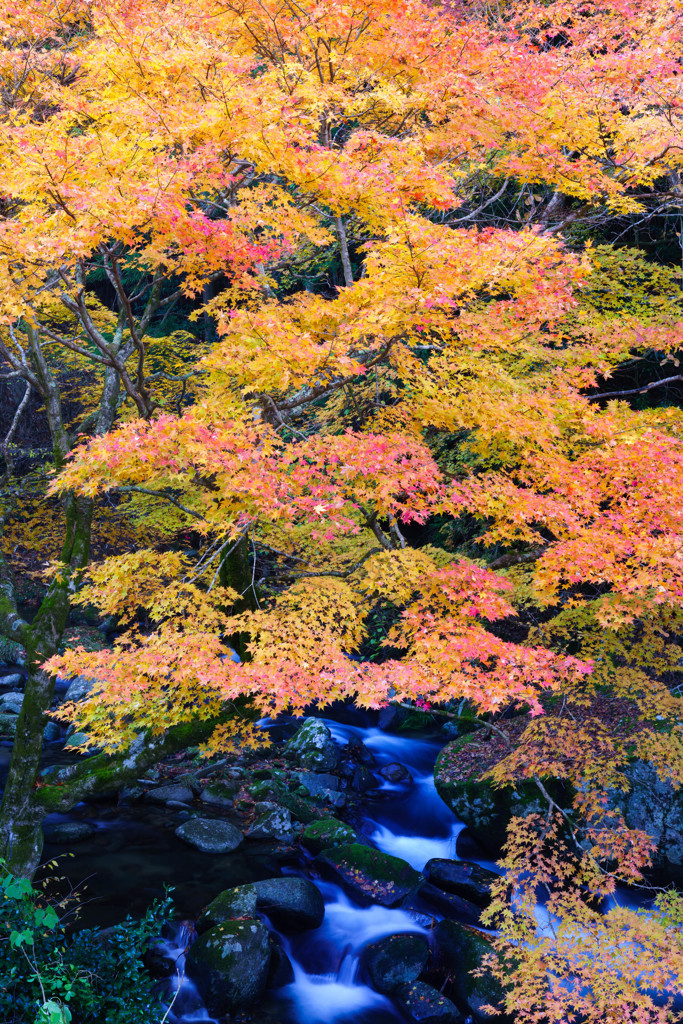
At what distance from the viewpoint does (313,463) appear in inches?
287

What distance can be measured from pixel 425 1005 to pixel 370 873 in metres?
2.01

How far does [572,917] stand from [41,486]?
1043cm

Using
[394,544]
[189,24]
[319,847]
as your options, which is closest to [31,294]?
[189,24]

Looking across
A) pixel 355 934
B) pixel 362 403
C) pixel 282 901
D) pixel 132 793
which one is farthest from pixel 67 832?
pixel 362 403

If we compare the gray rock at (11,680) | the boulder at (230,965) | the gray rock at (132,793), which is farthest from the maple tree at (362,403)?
the gray rock at (11,680)

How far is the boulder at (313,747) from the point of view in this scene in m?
11.6

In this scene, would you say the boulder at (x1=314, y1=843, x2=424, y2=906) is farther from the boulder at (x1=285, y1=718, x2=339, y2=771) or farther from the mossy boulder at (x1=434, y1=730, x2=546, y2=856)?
the boulder at (x1=285, y1=718, x2=339, y2=771)

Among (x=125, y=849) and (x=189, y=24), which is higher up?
(x=189, y=24)

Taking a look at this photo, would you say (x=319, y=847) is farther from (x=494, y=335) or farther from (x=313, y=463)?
(x=494, y=335)

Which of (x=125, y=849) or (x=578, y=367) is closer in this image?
(x=578, y=367)

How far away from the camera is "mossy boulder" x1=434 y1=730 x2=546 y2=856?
8.90 meters

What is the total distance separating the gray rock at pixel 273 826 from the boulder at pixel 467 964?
276cm

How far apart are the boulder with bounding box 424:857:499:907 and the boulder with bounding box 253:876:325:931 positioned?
1.70 meters

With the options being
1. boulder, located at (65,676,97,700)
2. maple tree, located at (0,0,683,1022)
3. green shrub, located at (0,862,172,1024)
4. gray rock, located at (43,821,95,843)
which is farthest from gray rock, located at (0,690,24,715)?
green shrub, located at (0,862,172,1024)
